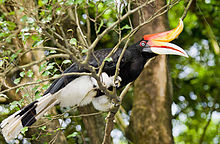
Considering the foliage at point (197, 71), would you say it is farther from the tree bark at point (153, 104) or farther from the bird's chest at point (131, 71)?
the bird's chest at point (131, 71)

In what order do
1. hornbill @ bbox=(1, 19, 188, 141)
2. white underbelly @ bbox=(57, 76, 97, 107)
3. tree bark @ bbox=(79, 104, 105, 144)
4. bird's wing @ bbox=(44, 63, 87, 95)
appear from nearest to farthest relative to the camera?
hornbill @ bbox=(1, 19, 188, 141)
bird's wing @ bbox=(44, 63, 87, 95)
white underbelly @ bbox=(57, 76, 97, 107)
tree bark @ bbox=(79, 104, 105, 144)

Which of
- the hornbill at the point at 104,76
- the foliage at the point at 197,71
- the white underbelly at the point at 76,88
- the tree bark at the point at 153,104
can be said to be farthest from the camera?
the foliage at the point at 197,71

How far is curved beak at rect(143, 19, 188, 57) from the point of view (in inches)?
139

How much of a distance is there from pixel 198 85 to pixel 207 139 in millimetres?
1685

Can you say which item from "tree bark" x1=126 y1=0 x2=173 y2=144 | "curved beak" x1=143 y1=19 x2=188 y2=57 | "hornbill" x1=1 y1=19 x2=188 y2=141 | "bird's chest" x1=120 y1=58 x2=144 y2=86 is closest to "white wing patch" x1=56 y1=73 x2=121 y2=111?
"hornbill" x1=1 y1=19 x2=188 y2=141

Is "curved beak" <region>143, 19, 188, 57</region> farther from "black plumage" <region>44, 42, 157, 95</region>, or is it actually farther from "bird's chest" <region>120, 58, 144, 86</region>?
"bird's chest" <region>120, 58, 144, 86</region>

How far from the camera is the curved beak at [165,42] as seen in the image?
352 centimetres

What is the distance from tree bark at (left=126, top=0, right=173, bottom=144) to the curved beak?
2.66 ft

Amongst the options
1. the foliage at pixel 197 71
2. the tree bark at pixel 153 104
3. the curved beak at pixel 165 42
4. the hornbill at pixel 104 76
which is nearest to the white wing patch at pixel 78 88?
the hornbill at pixel 104 76

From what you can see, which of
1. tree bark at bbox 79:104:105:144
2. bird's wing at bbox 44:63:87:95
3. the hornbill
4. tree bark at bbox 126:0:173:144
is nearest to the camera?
the hornbill

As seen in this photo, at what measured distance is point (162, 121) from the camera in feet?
15.2

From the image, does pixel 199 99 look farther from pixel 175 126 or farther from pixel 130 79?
pixel 130 79

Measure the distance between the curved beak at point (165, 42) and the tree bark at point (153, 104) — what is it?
81 centimetres

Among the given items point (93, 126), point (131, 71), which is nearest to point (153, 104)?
point (93, 126)
